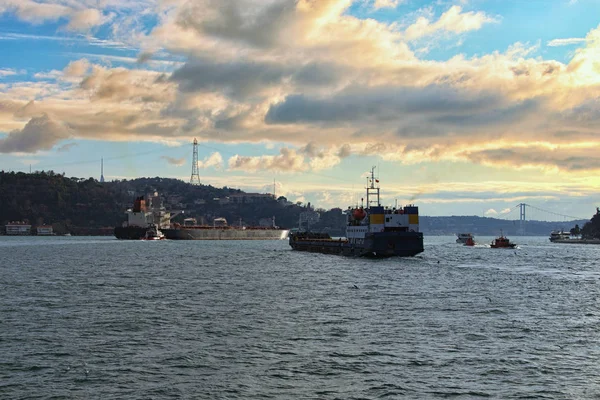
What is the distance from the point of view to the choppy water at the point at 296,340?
27.5m

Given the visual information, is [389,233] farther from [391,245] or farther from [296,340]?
[296,340]

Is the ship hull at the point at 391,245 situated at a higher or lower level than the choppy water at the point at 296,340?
higher

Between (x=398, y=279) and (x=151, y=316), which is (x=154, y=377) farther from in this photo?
(x=398, y=279)

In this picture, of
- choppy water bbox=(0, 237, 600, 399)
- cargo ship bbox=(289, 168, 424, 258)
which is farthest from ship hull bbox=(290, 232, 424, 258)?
choppy water bbox=(0, 237, 600, 399)

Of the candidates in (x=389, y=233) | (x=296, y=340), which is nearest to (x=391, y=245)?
(x=389, y=233)

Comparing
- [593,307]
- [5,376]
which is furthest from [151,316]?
[593,307]

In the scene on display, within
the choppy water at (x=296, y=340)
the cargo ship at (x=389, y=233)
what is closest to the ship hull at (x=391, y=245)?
the cargo ship at (x=389, y=233)

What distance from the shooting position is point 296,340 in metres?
36.9

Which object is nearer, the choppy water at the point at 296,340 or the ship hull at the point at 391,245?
the choppy water at the point at 296,340

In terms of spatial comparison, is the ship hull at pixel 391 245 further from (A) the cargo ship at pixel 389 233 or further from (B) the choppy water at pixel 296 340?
Result: (B) the choppy water at pixel 296 340

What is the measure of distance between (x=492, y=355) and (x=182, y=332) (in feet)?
57.9

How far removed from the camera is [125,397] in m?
25.7

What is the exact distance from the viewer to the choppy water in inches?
1082

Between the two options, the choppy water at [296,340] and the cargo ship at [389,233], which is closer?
the choppy water at [296,340]
